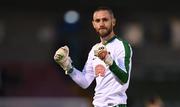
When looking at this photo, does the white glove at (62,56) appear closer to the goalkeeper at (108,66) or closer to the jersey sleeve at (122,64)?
the goalkeeper at (108,66)

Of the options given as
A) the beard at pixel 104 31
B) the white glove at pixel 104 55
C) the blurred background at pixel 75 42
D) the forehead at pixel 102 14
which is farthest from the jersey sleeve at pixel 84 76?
the blurred background at pixel 75 42

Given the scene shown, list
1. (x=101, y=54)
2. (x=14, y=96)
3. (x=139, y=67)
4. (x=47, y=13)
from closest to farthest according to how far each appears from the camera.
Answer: (x=101, y=54)
(x=14, y=96)
(x=139, y=67)
(x=47, y=13)

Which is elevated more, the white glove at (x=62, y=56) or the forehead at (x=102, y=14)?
the forehead at (x=102, y=14)

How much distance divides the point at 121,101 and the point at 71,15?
1780 centimetres

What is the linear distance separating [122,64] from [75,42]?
16906 mm

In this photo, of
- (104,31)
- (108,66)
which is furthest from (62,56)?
(108,66)

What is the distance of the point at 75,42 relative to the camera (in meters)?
23.9

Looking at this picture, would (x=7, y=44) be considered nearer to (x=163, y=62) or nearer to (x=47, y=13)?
(x=47, y=13)

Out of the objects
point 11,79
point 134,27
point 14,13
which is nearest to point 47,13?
point 14,13

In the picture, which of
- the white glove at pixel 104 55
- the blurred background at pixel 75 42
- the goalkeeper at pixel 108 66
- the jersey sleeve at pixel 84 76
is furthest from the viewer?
the blurred background at pixel 75 42

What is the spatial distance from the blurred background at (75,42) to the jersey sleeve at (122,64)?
13.8 metres

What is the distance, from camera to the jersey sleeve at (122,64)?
6824 mm

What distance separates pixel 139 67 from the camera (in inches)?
953

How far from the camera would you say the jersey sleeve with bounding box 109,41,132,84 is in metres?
6.82
